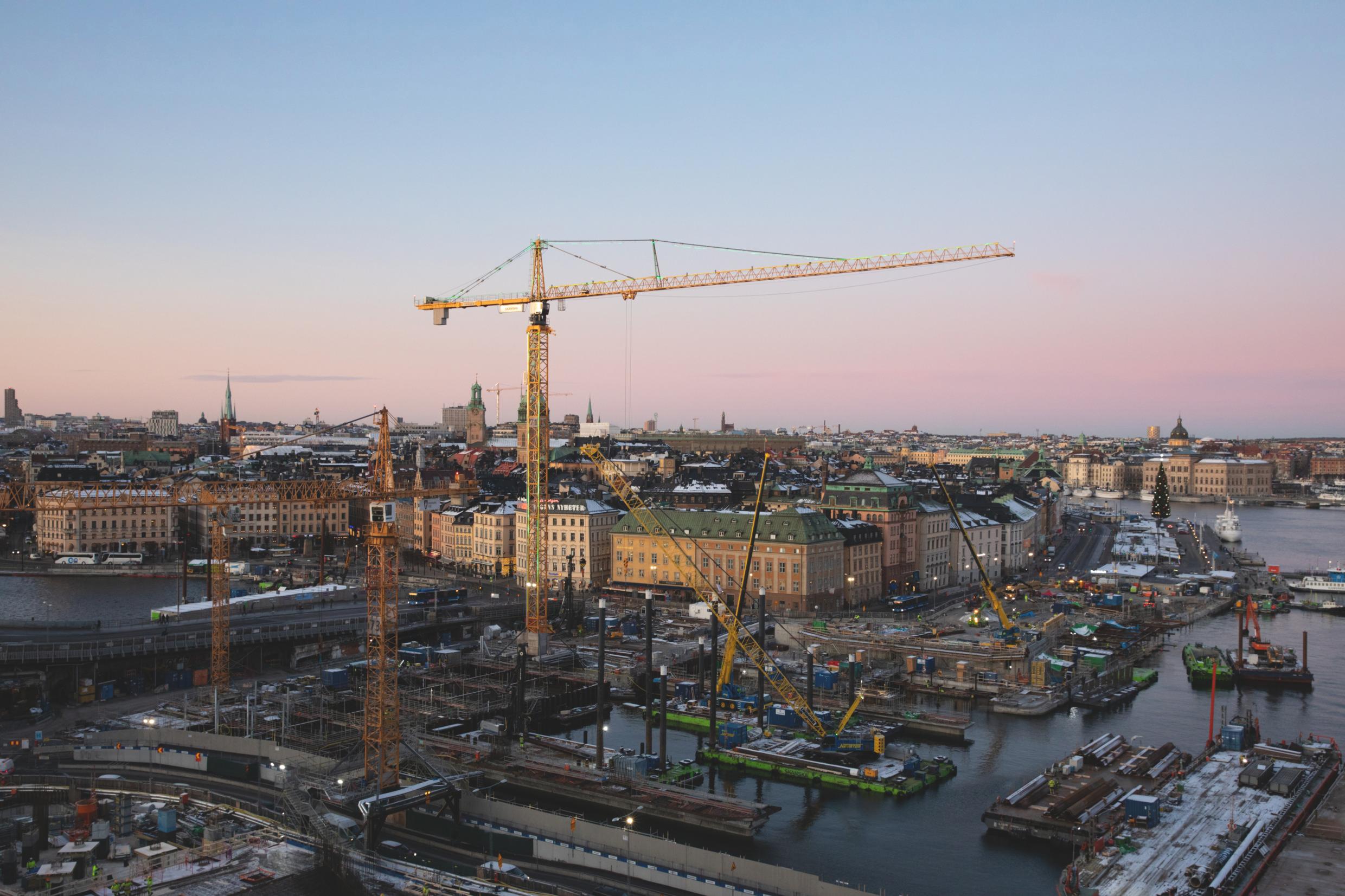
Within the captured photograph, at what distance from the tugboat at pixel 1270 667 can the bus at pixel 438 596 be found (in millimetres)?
31261

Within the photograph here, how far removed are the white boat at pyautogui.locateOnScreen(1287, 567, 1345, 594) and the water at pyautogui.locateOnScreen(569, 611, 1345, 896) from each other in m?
21.4

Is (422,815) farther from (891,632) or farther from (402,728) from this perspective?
(891,632)

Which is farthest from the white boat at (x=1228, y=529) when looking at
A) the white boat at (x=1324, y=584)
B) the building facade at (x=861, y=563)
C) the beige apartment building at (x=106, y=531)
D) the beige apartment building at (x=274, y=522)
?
the beige apartment building at (x=106, y=531)

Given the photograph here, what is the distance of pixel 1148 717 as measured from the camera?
36562 millimetres

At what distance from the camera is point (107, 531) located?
75.2 meters

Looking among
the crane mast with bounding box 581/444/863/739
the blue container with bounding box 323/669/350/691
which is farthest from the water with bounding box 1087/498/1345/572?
the blue container with bounding box 323/669/350/691

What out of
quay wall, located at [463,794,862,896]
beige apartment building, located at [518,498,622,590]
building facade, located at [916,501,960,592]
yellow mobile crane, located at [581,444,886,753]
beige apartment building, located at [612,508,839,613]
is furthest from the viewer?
building facade, located at [916,501,960,592]

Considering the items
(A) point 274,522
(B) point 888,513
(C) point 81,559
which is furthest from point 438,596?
(A) point 274,522

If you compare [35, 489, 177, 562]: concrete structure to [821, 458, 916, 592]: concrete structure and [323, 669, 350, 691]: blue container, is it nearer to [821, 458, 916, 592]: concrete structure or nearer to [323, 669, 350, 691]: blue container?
[323, 669, 350, 691]: blue container

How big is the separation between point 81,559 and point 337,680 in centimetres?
4255

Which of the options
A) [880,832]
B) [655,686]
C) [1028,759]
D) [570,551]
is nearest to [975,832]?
[880,832]

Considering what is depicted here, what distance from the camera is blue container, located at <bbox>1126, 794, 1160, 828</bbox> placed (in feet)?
82.2

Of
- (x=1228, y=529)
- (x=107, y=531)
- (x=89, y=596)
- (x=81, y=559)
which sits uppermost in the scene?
(x=107, y=531)

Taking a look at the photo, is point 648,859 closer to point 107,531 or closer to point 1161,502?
point 107,531
